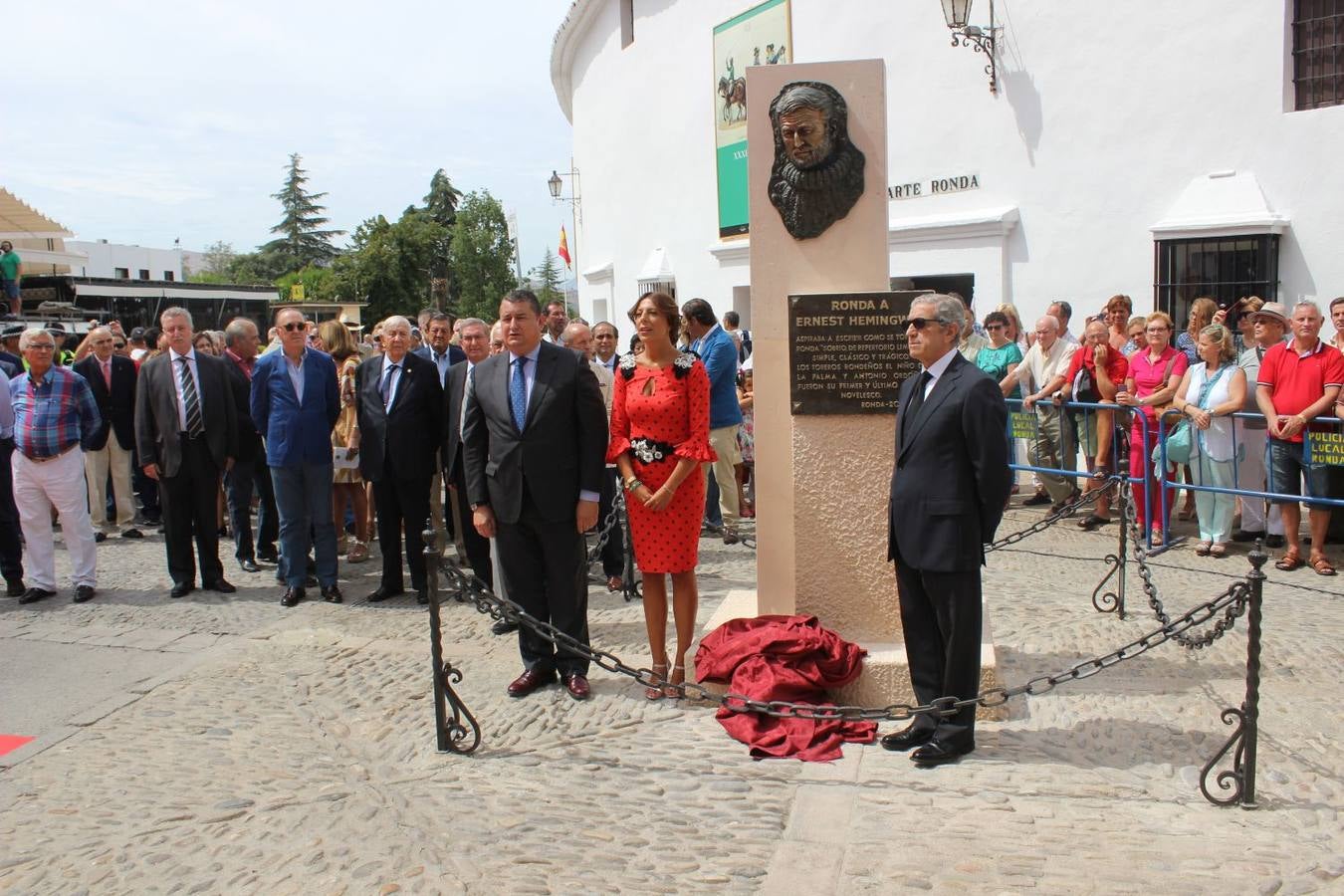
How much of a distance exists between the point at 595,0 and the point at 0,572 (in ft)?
71.9

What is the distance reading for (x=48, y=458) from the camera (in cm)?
799

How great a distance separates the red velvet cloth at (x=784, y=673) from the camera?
4816mm

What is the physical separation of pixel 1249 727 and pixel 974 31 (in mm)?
11835

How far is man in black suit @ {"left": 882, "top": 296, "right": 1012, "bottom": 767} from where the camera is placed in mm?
4414

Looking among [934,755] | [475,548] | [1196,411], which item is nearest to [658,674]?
[934,755]

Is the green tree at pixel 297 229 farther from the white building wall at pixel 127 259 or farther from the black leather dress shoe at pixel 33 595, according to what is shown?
the black leather dress shoe at pixel 33 595

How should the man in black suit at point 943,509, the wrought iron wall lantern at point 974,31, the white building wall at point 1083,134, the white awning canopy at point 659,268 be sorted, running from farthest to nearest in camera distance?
the white awning canopy at point 659,268 < the wrought iron wall lantern at point 974,31 < the white building wall at point 1083,134 < the man in black suit at point 943,509

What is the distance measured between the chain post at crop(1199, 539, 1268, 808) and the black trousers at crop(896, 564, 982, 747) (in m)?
0.95

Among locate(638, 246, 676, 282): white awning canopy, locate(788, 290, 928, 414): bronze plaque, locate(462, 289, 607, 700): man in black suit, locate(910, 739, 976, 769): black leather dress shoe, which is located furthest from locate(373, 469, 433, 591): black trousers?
locate(638, 246, 676, 282): white awning canopy

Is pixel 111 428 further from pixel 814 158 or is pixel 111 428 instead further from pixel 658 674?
pixel 814 158

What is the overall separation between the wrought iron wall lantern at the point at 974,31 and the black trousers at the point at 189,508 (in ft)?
34.9

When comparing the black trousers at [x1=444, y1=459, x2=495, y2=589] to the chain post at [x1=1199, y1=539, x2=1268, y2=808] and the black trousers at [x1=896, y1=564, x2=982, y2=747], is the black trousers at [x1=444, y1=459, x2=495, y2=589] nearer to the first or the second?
the black trousers at [x1=896, y1=564, x2=982, y2=747]

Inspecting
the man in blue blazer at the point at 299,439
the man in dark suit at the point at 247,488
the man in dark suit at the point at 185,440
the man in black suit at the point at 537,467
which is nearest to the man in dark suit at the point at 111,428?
the man in dark suit at the point at 247,488

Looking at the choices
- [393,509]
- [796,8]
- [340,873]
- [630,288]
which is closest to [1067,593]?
[393,509]
